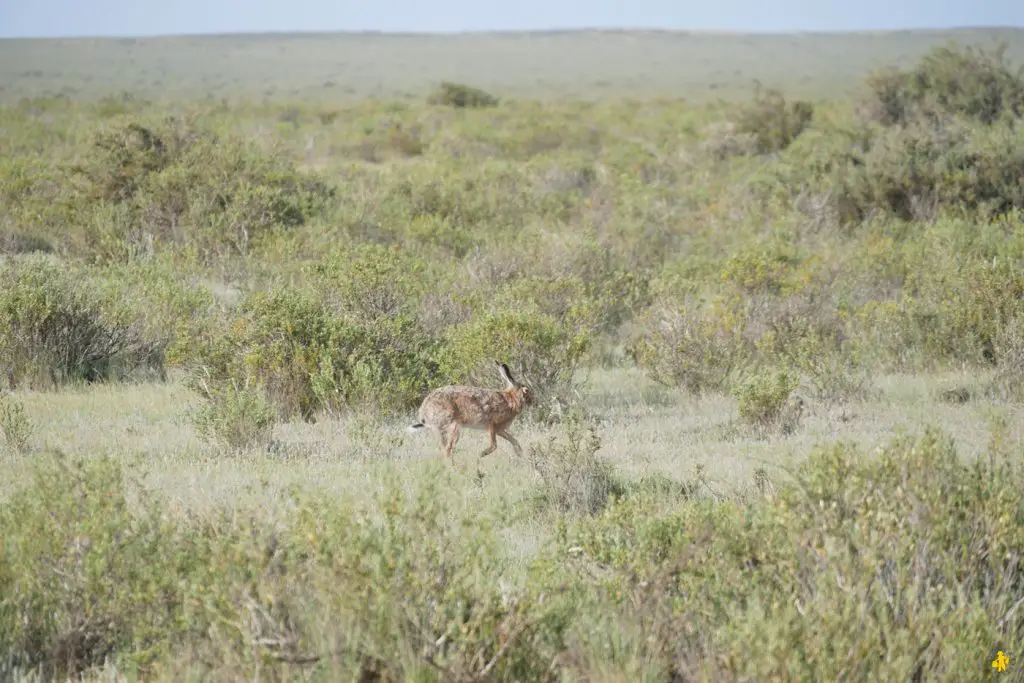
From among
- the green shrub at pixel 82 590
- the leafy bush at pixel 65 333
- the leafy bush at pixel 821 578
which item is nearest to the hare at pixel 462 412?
the leafy bush at pixel 821 578

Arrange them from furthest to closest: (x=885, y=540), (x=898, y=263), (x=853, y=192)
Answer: (x=853, y=192) < (x=898, y=263) < (x=885, y=540)

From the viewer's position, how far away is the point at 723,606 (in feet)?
13.4

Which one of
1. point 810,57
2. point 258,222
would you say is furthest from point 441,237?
point 810,57

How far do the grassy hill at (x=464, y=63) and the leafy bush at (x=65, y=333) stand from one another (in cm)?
5434

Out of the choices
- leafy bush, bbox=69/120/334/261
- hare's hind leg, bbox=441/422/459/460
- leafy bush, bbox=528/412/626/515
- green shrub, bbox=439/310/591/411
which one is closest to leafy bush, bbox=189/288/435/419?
green shrub, bbox=439/310/591/411

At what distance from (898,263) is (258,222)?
8.90m

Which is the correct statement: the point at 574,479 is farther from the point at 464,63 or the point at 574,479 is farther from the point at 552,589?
the point at 464,63

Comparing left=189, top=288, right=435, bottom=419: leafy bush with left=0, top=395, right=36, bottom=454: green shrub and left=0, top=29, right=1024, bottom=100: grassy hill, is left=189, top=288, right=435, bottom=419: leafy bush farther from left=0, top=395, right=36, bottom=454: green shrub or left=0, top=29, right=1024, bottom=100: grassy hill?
left=0, top=29, right=1024, bottom=100: grassy hill

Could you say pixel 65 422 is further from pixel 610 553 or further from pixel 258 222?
pixel 258 222

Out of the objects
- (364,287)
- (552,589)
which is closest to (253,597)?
(552,589)

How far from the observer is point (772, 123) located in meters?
31.5

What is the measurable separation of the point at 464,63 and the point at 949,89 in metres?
86.8

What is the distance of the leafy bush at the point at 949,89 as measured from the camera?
24.4 m

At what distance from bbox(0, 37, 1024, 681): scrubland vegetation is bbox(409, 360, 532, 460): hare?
0.23 m
